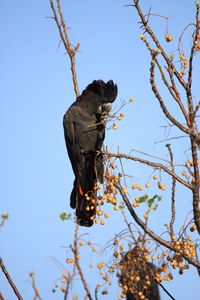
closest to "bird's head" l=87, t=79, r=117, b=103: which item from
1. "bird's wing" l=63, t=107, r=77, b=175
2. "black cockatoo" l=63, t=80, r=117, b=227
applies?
"black cockatoo" l=63, t=80, r=117, b=227

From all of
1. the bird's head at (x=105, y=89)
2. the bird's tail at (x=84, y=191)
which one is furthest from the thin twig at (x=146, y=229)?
the bird's head at (x=105, y=89)

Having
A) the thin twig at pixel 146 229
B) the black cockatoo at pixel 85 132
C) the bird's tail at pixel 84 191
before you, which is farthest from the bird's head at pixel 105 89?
the thin twig at pixel 146 229

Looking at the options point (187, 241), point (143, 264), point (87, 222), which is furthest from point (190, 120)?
point (87, 222)

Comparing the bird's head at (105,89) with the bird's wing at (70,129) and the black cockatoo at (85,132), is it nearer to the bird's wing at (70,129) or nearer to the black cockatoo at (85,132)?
the black cockatoo at (85,132)

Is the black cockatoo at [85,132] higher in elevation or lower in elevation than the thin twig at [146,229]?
higher

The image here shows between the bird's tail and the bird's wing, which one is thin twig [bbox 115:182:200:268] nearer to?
the bird's tail

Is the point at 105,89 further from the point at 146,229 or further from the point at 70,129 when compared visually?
the point at 146,229

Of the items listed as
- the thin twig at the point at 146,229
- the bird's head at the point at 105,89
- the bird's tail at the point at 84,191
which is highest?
the bird's head at the point at 105,89

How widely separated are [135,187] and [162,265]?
1.67 ft

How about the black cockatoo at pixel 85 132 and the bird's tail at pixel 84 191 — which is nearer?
the bird's tail at pixel 84 191

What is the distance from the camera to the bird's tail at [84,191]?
442cm

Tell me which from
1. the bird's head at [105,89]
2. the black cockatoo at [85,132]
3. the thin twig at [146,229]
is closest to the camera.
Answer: the thin twig at [146,229]

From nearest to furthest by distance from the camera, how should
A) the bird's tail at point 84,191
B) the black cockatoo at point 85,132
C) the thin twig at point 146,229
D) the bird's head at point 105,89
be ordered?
the thin twig at point 146,229, the bird's tail at point 84,191, the black cockatoo at point 85,132, the bird's head at point 105,89

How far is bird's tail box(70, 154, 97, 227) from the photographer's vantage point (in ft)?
14.5
